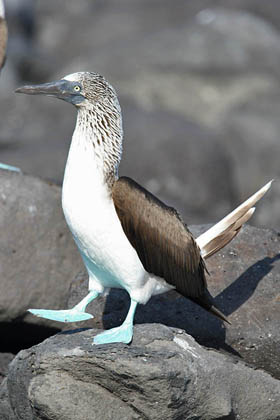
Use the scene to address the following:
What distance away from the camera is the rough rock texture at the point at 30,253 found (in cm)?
754

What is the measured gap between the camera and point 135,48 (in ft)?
61.0

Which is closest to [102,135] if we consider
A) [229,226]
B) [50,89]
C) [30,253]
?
[50,89]

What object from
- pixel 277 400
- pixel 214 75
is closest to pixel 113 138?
pixel 277 400

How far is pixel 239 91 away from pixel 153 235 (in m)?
13.2

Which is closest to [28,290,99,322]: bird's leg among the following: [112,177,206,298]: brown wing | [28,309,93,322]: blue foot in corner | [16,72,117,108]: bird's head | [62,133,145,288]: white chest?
[28,309,93,322]: blue foot in corner

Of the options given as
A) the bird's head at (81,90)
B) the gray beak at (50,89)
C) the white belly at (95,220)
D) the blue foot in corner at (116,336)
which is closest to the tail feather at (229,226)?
the white belly at (95,220)

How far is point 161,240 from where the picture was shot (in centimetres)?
580

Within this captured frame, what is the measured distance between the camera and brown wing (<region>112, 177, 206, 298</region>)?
18.6ft

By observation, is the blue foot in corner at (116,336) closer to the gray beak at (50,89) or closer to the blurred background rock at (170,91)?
the gray beak at (50,89)

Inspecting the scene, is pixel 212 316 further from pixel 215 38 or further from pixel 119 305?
pixel 215 38

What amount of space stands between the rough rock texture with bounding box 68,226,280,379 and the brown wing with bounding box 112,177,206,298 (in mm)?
608

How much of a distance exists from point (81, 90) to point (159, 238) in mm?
1124

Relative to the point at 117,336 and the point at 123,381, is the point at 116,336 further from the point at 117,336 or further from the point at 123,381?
the point at 123,381

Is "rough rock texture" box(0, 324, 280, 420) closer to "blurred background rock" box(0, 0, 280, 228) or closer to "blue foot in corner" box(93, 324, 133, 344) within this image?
"blue foot in corner" box(93, 324, 133, 344)
